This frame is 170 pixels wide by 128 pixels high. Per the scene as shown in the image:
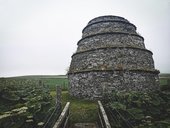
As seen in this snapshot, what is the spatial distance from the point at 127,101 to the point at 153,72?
5663 mm

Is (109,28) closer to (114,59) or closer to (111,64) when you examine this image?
(114,59)

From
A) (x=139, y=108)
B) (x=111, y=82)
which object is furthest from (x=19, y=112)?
(x=111, y=82)

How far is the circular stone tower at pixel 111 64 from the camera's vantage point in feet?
43.2

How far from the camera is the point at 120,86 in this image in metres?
13.0

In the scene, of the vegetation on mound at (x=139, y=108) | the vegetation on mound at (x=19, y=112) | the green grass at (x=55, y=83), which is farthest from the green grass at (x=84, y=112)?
the green grass at (x=55, y=83)

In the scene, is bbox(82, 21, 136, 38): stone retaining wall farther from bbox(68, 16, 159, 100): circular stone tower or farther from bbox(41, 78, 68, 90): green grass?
bbox(41, 78, 68, 90): green grass

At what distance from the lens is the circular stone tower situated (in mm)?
13156

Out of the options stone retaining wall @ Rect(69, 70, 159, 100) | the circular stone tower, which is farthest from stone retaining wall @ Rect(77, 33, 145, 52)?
stone retaining wall @ Rect(69, 70, 159, 100)

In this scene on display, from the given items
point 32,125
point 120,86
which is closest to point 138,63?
point 120,86

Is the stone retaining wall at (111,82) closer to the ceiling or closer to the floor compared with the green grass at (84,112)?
closer to the ceiling

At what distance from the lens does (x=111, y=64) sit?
13492 mm

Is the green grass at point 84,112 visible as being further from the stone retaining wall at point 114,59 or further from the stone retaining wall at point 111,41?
the stone retaining wall at point 111,41

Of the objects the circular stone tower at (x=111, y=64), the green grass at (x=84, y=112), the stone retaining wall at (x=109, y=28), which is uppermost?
the stone retaining wall at (x=109, y=28)

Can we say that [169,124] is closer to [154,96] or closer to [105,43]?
[154,96]
